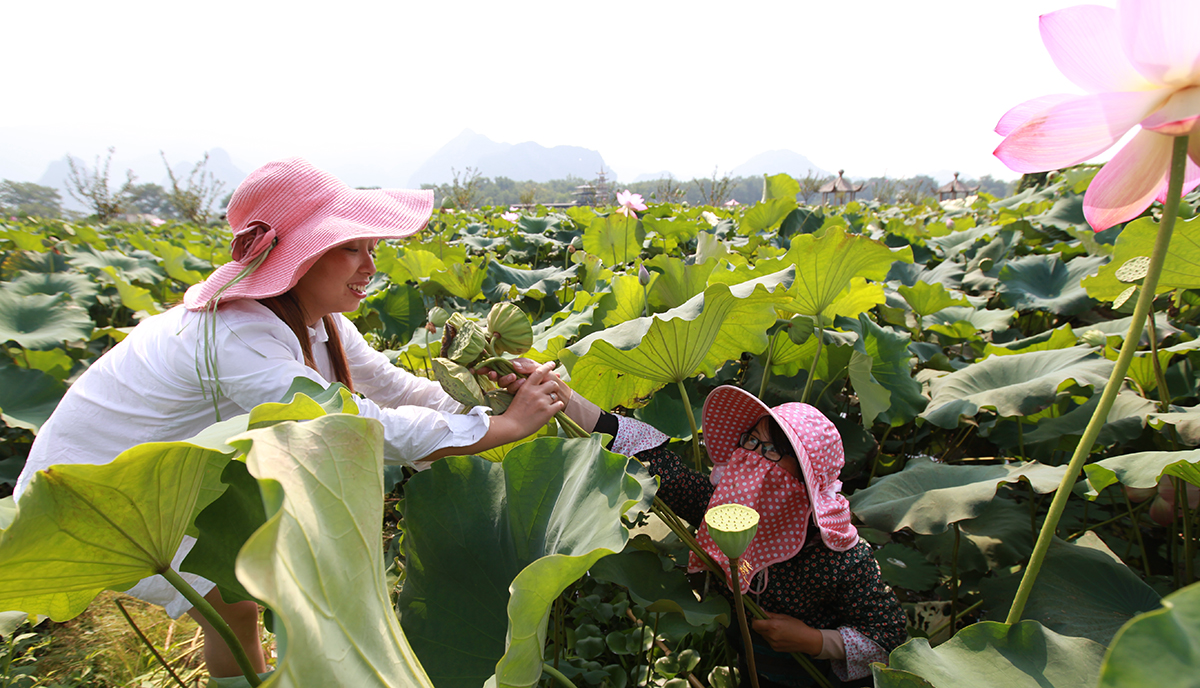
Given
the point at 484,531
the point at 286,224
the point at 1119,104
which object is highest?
the point at 1119,104

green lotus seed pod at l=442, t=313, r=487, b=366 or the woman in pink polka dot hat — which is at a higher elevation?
green lotus seed pod at l=442, t=313, r=487, b=366

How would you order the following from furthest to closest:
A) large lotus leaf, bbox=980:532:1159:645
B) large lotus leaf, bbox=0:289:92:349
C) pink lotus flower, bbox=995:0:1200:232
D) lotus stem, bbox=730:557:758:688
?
large lotus leaf, bbox=0:289:92:349
large lotus leaf, bbox=980:532:1159:645
lotus stem, bbox=730:557:758:688
pink lotus flower, bbox=995:0:1200:232

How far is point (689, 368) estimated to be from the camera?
110 cm

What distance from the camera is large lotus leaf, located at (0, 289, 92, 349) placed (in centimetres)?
228

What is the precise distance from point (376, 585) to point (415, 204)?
991 millimetres

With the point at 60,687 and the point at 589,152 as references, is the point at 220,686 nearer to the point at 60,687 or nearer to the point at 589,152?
the point at 60,687

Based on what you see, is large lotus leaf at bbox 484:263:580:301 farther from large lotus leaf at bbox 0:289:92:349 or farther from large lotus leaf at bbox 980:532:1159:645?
large lotus leaf at bbox 980:532:1159:645

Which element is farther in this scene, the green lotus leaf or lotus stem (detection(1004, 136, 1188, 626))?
the green lotus leaf

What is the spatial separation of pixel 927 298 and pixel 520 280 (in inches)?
71.0

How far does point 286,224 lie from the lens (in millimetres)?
1150

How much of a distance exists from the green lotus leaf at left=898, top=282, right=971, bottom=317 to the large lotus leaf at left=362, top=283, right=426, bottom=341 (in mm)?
1910

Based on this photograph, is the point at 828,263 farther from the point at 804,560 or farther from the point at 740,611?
the point at 740,611

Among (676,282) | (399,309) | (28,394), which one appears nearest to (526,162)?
(399,309)

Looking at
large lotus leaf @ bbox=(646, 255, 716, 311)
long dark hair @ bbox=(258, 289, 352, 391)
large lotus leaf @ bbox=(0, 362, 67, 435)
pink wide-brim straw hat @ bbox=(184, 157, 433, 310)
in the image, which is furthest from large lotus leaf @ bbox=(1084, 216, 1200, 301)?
large lotus leaf @ bbox=(0, 362, 67, 435)
